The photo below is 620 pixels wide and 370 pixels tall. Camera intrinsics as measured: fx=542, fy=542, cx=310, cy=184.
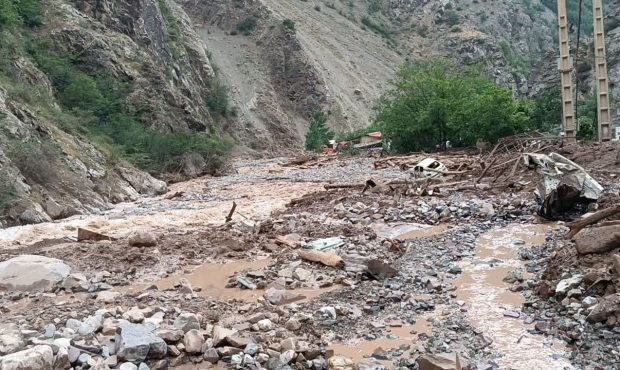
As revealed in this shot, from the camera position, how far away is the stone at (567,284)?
5.85 meters

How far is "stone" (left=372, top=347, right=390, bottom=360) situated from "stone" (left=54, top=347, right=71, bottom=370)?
107 inches

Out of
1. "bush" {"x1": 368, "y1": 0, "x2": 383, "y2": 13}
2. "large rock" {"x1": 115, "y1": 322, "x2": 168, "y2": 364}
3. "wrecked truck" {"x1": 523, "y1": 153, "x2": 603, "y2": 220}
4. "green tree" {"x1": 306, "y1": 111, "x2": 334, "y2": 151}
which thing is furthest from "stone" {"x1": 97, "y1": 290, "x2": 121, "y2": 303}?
"bush" {"x1": 368, "y1": 0, "x2": 383, "y2": 13}

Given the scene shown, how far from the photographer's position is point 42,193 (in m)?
17.2

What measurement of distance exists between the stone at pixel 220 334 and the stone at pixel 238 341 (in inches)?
1.8

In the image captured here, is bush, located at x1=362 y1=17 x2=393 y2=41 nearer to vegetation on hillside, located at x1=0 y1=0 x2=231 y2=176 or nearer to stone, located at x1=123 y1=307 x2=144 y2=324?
vegetation on hillside, located at x1=0 y1=0 x2=231 y2=176

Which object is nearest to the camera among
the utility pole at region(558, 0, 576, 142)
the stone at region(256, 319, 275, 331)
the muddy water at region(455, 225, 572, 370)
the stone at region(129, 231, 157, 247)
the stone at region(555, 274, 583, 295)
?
the muddy water at region(455, 225, 572, 370)

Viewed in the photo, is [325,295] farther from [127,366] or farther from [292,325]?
[127,366]

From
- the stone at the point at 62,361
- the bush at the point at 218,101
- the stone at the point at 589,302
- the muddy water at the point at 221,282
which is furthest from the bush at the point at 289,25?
the stone at the point at 62,361

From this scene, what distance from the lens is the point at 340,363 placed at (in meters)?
4.84

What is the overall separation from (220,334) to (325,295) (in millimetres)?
2109

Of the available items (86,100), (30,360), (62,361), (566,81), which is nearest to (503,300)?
(62,361)

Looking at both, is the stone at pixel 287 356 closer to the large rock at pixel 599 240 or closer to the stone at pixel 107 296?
the stone at pixel 107 296

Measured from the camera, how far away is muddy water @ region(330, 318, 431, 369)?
5180 millimetres

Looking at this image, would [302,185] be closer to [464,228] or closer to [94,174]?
[94,174]
